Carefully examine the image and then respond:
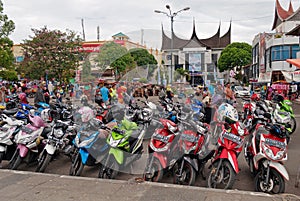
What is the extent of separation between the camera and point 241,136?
13.1ft

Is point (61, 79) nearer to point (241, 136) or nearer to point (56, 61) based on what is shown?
point (56, 61)

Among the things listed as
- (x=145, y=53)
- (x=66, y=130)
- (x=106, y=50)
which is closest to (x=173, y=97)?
(x=145, y=53)

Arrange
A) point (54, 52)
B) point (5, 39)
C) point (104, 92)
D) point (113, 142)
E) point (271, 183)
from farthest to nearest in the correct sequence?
1. point (54, 52)
2. point (5, 39)
3. point (104, 92)
4. point (113, 142)
5. point (271, 183)

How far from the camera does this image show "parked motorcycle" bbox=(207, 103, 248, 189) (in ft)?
12.7

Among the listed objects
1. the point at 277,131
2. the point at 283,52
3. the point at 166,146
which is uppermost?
the point at 283,52

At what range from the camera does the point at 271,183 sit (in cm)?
381

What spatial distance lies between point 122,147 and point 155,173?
60 cm

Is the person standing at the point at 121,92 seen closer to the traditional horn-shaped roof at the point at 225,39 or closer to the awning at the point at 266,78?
the awning at the point at 266,78

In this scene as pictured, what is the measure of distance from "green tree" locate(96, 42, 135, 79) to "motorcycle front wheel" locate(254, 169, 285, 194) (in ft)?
15.9

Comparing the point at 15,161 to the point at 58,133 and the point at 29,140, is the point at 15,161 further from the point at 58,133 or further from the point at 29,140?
the point at 58,133

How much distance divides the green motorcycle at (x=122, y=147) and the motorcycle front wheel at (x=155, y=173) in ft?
1.27

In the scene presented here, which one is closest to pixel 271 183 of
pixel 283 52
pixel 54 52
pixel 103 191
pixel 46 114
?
pixel 103 191

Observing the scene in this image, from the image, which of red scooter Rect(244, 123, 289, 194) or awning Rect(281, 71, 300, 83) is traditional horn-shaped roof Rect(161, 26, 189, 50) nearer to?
red scooter Rect(244, 123, 289, 194)

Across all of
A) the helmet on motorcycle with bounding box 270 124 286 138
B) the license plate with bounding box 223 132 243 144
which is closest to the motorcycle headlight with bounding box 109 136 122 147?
the license plate with bounding box 223 132 243 144
